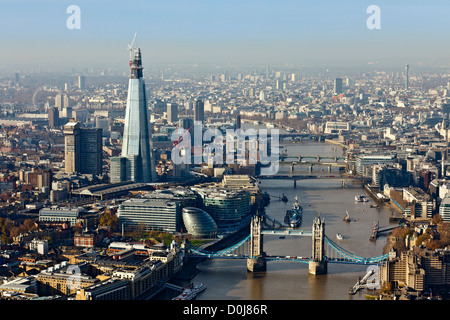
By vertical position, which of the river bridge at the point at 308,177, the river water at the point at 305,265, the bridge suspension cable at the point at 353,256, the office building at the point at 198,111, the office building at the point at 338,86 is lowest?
the river water at the point at 305,265

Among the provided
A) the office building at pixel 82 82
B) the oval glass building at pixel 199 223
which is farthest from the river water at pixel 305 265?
the office building at pixel 82 82

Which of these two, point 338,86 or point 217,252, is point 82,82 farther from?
point 217,252

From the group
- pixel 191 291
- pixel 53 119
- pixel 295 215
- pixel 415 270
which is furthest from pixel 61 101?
pixel 415 270

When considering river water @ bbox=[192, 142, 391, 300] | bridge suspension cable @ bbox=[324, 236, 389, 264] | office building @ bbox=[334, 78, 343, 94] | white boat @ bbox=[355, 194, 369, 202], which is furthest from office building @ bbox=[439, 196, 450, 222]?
office building @ bbox=[334, 78, 343, 94]

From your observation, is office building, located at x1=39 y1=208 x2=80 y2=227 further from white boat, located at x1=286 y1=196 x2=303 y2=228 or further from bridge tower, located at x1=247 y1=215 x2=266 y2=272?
bridge tower, located at x1=247 y1=215 x2=266 y2=272

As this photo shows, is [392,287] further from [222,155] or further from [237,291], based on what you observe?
[222,155]

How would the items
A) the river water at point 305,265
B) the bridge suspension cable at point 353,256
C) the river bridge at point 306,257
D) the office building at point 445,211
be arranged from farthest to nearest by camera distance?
the office building at point 445,211, the bridge suspension cable at point 353,256, the river bridge at point 306,257, the river water at point 305,265

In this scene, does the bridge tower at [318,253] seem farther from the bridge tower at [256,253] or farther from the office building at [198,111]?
the office building at [198,111]

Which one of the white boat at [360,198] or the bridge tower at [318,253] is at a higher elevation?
the bridge tower at [318,253]

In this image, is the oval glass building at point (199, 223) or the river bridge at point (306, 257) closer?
the river bridge at point (306, 257)
